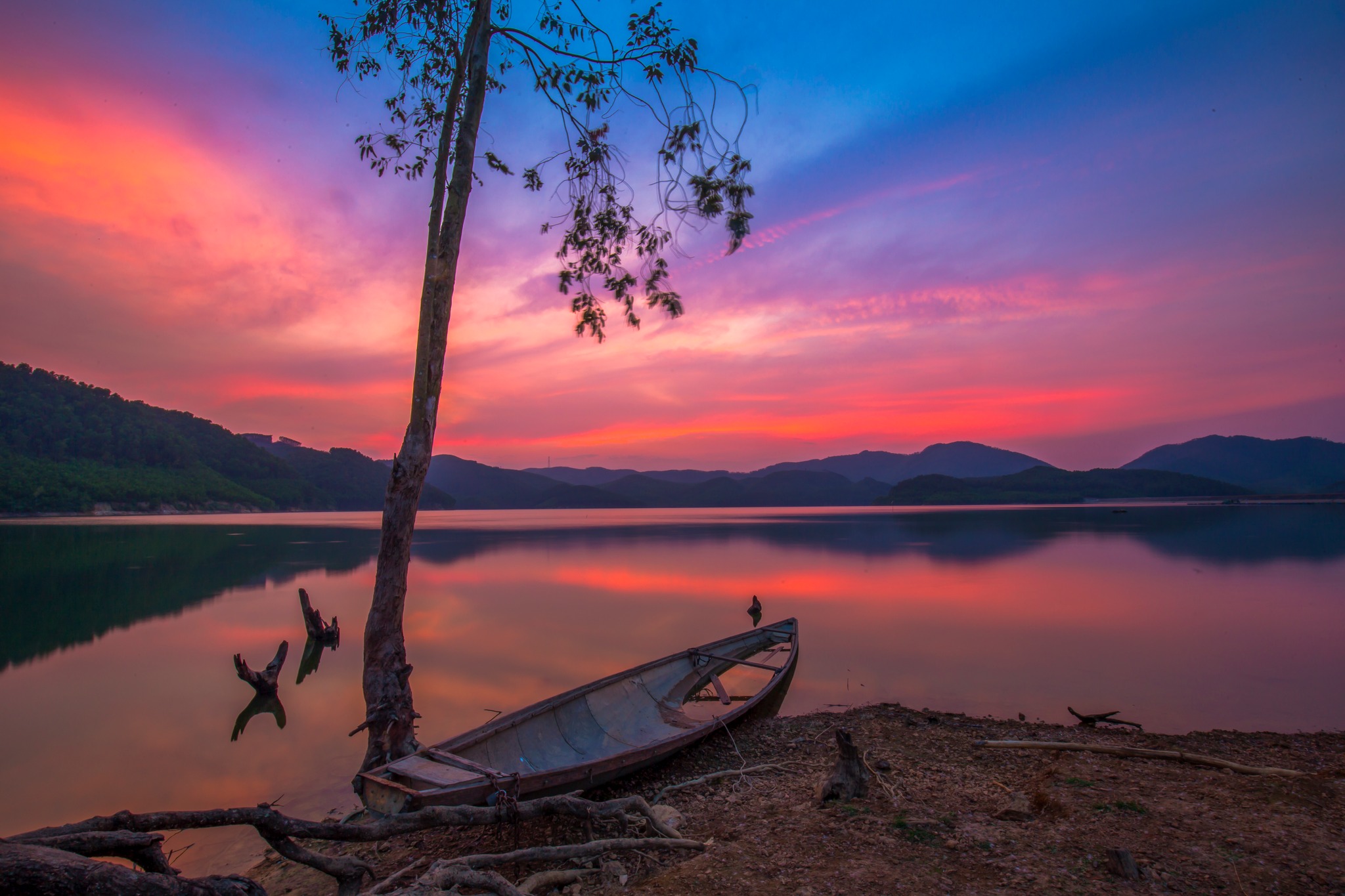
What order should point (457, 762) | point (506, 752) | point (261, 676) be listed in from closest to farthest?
point (457, 762)
point (506, 752)
point (261, 676)

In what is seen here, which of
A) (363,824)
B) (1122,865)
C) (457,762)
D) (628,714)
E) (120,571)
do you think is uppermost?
(363,824)

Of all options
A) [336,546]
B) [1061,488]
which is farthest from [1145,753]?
[1061,488]

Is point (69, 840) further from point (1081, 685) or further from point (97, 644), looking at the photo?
point (97, 644)

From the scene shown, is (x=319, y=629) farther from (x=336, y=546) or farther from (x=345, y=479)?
(x=345, y=479)

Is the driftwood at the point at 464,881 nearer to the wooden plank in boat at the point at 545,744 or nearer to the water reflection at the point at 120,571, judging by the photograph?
the wooden plank in boat at the point at 545,744

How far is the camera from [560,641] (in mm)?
16688

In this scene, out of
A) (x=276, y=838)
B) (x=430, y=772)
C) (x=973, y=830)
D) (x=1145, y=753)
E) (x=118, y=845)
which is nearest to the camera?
(x=118, y=845)

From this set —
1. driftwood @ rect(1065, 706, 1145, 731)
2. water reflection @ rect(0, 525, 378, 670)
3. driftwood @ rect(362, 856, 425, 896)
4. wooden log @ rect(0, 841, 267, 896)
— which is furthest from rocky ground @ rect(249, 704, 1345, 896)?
water reflection @ rect(0, 525, 378, 670)

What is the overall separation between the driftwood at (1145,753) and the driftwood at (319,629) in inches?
624

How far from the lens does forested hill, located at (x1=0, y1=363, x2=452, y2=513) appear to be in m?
81.6

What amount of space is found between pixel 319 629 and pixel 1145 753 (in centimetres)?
1761

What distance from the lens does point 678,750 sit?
735 centimetres

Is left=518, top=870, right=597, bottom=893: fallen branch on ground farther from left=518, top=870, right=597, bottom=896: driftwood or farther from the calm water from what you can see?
the calm water

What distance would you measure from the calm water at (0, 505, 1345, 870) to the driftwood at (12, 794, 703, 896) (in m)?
2.88
